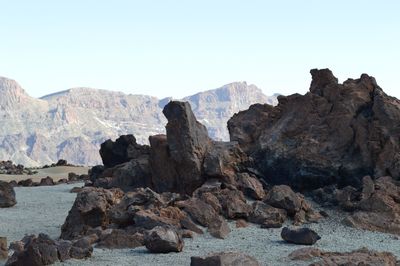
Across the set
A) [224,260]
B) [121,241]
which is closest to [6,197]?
[121,241]

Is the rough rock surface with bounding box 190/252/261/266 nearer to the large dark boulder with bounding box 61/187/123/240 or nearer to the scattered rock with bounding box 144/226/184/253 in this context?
the scattered rock with bounding box 144/226/184/253

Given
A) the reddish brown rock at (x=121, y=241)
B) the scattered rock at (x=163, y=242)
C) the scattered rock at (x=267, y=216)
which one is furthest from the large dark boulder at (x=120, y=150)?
the scattered rock at (x=163, y=242)

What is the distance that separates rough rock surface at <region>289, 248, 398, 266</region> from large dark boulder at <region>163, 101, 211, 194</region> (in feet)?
31.3

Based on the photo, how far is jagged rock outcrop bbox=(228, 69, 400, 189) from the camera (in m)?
22.8

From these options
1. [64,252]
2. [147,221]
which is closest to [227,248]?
[147,221]

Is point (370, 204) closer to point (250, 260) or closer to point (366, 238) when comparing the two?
point (366, 238)

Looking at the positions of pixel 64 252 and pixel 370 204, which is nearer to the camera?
pixel 64 252

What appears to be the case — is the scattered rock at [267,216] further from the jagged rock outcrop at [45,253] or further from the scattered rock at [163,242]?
the jagged rock outcrop at [45,253]

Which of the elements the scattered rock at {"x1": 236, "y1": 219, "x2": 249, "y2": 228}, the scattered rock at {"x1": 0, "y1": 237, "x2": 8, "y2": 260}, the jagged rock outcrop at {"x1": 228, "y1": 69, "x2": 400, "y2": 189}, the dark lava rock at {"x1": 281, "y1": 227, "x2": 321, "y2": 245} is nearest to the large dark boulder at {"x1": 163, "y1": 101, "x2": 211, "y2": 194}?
the jagged rock outcrop at {"x1": 228, "y1": 69, "x2": 400, "y2": 189}

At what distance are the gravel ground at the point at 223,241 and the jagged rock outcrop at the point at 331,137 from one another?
2835 mm

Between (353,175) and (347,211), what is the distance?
8.81 feet

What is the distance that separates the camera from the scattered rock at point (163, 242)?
1423 cm

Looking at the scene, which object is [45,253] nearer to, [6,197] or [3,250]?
[3,250]

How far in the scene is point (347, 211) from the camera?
812 inches
